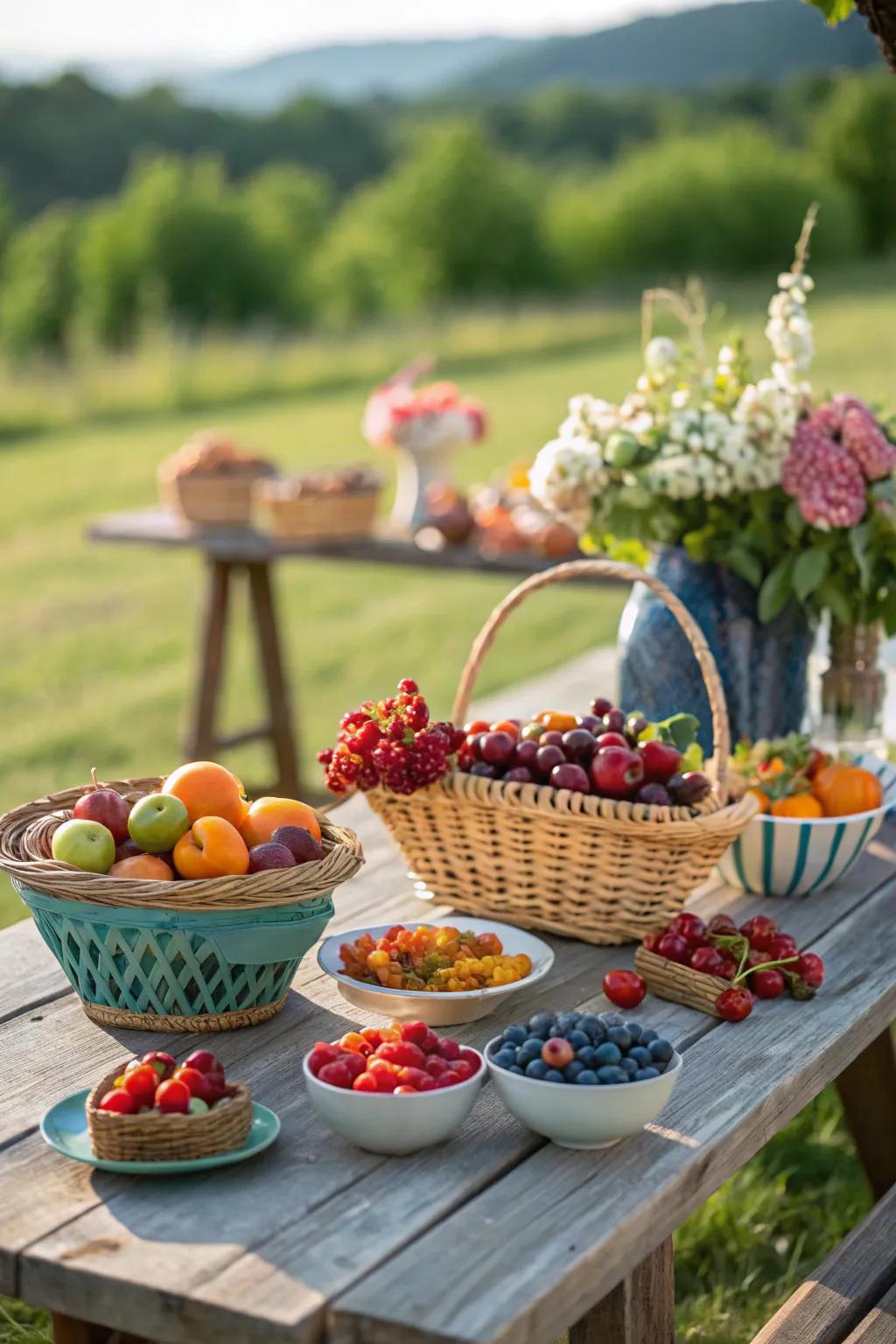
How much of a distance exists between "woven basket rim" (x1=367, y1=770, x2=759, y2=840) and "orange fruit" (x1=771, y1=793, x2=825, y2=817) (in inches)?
8.0

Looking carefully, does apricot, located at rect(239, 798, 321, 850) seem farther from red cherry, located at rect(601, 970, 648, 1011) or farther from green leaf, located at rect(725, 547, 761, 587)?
green leaf, located at rect(725, 547, 761, 587)

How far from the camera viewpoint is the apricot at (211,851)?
1752mm

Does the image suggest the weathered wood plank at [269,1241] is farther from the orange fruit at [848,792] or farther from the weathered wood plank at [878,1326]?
the orange fruit at [848,792]

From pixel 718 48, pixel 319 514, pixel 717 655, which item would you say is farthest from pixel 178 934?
pixel 718 48

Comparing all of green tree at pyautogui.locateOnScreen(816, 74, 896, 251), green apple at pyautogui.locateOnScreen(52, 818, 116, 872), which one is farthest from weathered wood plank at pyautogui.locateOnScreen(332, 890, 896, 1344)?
green tree at pyautogui.locateOnScreen(816, 74, 896, 251)

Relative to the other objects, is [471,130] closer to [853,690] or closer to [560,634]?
[560,634]

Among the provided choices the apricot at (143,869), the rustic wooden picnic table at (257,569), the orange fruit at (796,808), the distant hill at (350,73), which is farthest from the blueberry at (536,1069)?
the distant hill at (350,73)

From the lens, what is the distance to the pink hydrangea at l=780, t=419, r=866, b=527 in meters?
2.55

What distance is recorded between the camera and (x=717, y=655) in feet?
8.64

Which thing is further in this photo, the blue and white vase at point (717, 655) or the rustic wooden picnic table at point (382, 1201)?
the blue and white vase at point (717, 655)

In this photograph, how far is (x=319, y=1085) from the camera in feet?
4.90

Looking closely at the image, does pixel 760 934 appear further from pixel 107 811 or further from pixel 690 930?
pixel 107 811

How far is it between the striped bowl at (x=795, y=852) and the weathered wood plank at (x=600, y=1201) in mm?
292

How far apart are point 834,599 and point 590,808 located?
84 centimetres
